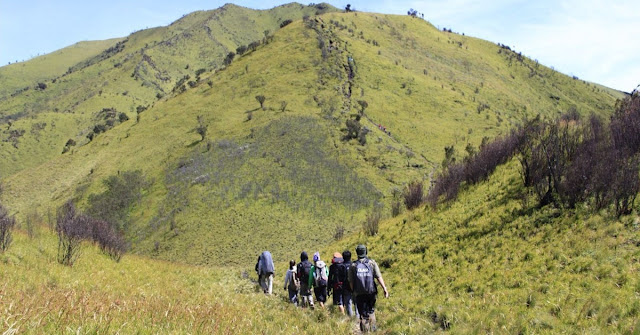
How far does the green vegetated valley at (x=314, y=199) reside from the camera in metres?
7.73

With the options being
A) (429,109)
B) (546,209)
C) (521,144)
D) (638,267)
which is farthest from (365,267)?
(429,109)

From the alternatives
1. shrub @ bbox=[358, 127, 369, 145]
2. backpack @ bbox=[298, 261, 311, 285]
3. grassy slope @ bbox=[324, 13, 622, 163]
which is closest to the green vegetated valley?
shrub @ bbox=[358, 127, 369, 145]

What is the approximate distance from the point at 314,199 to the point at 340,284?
2891 cm

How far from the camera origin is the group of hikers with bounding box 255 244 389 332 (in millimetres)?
7961

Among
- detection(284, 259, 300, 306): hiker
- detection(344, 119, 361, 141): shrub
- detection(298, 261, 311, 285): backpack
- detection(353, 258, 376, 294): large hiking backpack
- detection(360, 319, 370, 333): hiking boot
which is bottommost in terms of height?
detection(284, 259, 300, 306): hiker

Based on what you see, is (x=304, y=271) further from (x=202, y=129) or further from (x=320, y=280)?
(x=202, y=129)

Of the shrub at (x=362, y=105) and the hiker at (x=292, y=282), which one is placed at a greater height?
the shrub at (x=362, y=105)

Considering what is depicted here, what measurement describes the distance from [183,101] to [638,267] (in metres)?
73.1

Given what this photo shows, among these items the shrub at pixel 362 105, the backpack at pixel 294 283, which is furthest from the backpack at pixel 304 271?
the shrub at pixel 362 105

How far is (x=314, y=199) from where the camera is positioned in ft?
127

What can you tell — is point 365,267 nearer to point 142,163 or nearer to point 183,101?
point 142,163

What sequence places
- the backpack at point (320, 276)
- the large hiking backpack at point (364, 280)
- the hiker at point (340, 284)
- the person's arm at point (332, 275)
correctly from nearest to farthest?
the large hiking backpack at point (364, 280), the hiker at point (340, 284), the person's arm at point (332, 275), the backpack at point (320, 276)

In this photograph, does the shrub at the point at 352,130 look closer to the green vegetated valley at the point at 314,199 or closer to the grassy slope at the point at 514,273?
the green vegetated valley at the point at 314,199

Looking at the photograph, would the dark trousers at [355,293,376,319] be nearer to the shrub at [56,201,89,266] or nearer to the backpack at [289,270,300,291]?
the backpack at [289,270,300,291]
